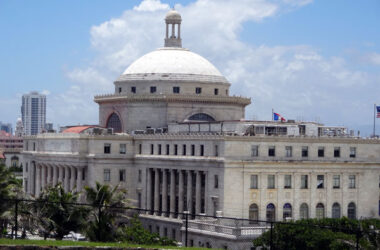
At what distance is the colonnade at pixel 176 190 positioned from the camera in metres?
122

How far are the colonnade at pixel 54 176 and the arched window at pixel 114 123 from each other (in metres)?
10.2

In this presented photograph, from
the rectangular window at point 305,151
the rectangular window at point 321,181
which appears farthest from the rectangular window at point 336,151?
the rectangular window at point 305,151

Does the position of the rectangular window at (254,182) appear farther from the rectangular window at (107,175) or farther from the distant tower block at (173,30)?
the distant tower block at (173,30)

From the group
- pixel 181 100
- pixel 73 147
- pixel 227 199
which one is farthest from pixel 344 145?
pixel 73 147

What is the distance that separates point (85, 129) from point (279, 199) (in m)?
38.8

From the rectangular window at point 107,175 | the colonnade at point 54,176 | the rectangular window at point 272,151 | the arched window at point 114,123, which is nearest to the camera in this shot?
the rectangular window at point 272,151

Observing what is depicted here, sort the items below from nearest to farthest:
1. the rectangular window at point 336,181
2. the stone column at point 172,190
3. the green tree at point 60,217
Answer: the green tree at point 60,217 < the rectangular window at point 336,181 < the stone column at point 172,190

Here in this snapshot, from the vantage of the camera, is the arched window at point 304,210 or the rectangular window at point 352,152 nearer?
the arched window at point 304,210

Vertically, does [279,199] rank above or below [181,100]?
below

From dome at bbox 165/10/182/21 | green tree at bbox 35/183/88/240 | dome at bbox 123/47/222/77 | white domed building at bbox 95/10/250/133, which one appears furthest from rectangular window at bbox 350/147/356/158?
green tree at bbox 35/183/88/240

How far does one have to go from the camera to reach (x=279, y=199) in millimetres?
118062

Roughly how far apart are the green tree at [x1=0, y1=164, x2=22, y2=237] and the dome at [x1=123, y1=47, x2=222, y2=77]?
4903 centimetres

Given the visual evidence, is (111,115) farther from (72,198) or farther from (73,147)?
(72,198)

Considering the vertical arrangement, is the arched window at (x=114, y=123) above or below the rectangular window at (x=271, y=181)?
above
